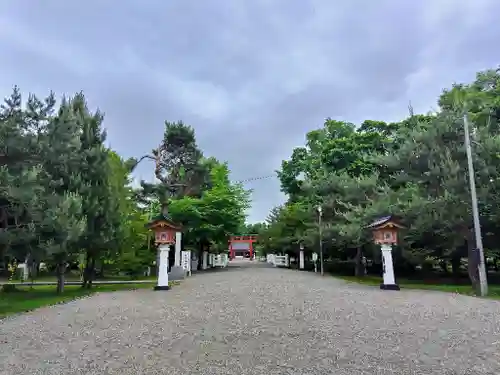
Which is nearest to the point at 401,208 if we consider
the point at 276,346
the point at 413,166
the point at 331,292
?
the point at 413,166

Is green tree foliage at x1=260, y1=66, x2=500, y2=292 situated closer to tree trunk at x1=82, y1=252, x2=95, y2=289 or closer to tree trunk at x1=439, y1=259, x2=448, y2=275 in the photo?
tree trunk at x1=439, y1=259, x2=448, y2=275

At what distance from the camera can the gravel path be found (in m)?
4.33

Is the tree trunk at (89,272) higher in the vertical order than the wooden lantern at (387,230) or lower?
lower

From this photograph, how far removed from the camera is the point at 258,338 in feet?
18.3

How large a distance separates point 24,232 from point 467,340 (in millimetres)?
9645

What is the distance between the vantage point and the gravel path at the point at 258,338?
14.2 ft

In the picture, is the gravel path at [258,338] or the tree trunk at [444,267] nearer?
the gravel path at [258,338]

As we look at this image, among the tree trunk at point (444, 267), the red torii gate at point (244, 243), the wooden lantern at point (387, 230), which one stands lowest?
the tree trunk at point (444, 267)

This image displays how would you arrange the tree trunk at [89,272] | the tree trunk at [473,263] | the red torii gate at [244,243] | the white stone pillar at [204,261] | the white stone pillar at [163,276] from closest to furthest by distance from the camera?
1. the tree trunk at [473,263]
2. the white stone pillar at [163,276]
3. the tree trunk at [89,272]
4. the white stone pillar at [204,261]
5. the red torii gate at [244,243]

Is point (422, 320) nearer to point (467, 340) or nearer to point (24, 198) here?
point (467, 340)

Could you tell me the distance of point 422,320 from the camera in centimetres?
697

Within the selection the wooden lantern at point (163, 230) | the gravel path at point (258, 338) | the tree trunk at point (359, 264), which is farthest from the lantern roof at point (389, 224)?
the tree trunk at point (359, 264)

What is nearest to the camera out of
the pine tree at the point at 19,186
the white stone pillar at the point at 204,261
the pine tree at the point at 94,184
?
the pine tree at the point at 19,186

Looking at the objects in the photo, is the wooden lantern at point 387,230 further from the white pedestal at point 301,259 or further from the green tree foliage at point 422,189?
the white pedestal at point 301,259
